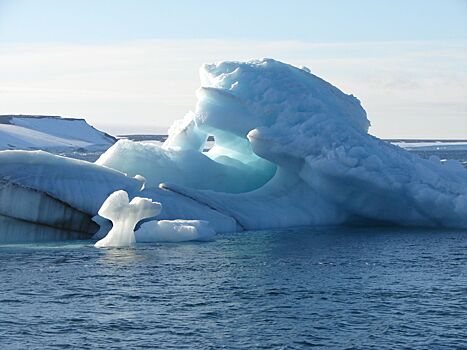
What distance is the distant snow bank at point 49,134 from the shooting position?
114750mm

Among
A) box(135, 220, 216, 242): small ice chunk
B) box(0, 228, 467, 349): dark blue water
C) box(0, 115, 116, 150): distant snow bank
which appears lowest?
box(0, 228, 467, 349): dark blue water

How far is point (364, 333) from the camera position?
16.5 meters

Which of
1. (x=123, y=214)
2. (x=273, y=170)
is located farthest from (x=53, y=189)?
(x=273, y=170)

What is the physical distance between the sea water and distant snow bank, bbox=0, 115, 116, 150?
83.8 m

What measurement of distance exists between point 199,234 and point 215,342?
11466 millimetres

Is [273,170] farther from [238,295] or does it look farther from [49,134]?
[49,134]

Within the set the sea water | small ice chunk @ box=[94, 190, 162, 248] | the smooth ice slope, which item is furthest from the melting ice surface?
the sea water

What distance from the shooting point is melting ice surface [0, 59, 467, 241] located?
28.5 meters

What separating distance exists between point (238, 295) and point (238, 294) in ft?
0.31

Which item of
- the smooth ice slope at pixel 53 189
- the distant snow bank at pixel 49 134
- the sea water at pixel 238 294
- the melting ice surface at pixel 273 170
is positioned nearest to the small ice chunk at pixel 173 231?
the melting ice surface at pixel 273 170

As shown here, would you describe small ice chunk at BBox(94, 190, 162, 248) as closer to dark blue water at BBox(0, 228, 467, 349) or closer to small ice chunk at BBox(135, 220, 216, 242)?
small ice chunk at BBox(135, 220, 216, 242)

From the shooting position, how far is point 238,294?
64.7ft

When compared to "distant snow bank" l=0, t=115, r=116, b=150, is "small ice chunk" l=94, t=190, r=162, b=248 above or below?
below

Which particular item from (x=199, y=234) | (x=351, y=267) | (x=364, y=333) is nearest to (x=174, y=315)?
(x=364, y=333)
